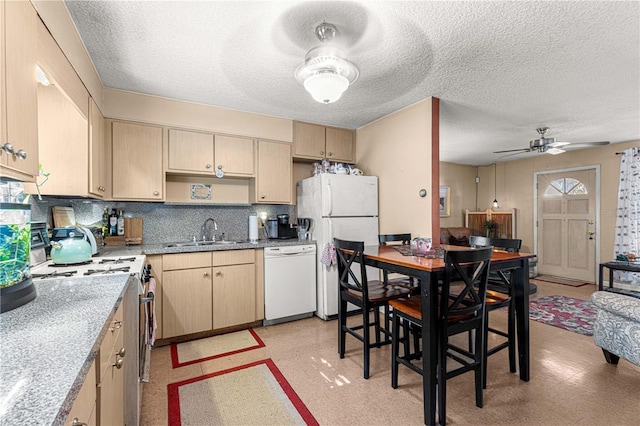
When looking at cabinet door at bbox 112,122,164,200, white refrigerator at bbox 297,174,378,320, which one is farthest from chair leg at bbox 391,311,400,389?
cabinet door at bbox 112,122,164,200

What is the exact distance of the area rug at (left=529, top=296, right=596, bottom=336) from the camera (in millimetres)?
3246

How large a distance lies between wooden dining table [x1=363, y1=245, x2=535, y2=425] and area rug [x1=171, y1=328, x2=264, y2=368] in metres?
1.50

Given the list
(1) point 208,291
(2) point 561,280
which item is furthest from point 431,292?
(2) point 561,280

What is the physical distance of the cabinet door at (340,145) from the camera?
3980 millimetres

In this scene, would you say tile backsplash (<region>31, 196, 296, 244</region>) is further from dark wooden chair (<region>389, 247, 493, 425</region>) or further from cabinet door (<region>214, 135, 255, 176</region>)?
dark wooden chair (<region>389, 247, 493, 425</region>)

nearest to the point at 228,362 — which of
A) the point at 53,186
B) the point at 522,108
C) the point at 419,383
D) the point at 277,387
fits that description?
the point at 277,387

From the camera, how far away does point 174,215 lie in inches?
132

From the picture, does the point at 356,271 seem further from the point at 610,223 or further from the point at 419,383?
the point at 610,223

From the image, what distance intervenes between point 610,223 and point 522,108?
345 cm

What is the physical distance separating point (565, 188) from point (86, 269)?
7.28 m

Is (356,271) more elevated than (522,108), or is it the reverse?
(522,108)

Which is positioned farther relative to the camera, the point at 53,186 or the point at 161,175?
the point at 161,175

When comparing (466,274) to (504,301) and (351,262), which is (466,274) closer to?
(504,301)

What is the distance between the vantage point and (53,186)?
207 centimetres
